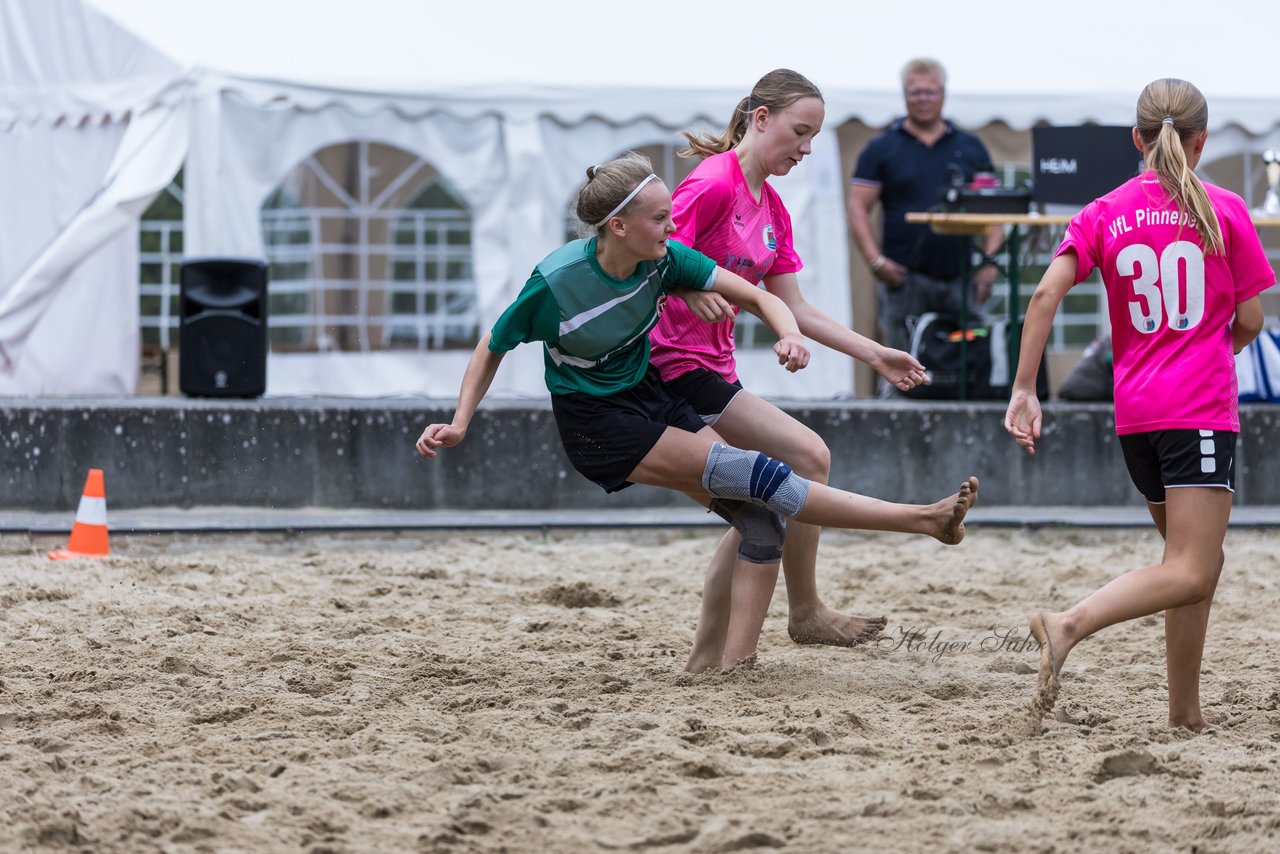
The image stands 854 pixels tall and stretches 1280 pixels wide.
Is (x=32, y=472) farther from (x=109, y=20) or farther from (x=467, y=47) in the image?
(x=467, y=47)

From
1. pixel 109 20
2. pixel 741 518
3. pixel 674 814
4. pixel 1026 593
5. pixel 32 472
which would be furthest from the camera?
pixel 109 20

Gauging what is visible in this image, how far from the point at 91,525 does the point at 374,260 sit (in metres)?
4.15

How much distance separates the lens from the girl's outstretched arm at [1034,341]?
12.1 feet

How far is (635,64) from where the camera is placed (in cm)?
1057

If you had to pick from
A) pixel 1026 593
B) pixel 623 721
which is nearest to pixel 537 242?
pixel 1026 593

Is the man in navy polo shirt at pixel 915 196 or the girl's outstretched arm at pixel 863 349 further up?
the man in navy polo shirt at pixel 915 196

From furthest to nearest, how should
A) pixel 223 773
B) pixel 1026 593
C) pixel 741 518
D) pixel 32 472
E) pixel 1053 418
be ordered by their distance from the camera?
pixel 1053 418, pixel 32 472, pixel 1026 593, pixel 741 518, pixel 223 773

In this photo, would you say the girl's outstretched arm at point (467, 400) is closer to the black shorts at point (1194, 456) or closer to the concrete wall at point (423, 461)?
the black shorts at point (1194, 456)

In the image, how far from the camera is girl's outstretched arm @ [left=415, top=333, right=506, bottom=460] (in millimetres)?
4047

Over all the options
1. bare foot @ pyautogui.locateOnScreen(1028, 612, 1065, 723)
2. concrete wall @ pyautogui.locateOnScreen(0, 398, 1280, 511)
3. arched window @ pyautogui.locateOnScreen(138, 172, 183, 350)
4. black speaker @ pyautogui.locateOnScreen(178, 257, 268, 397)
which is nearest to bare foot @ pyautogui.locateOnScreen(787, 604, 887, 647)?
bare foot @ pyautogui.locateOnScreen(1028, 612, 1065, 723)

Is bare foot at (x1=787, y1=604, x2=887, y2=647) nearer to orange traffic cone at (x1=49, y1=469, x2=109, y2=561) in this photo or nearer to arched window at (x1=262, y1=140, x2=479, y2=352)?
orange traffic cone at (x1=49, y1=469, x2=109, y2=561)

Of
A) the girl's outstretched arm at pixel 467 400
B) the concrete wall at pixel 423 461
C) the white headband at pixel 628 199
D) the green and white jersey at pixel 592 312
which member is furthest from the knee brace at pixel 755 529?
the concrete wall at pixel 423 461

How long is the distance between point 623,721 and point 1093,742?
1.13m

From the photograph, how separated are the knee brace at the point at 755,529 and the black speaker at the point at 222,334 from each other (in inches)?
197
